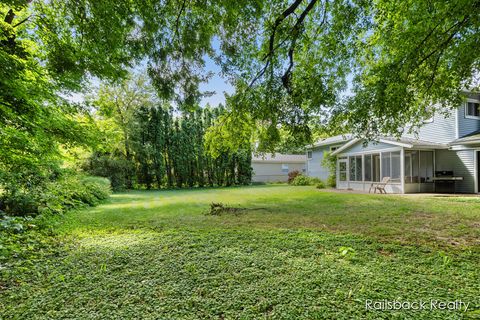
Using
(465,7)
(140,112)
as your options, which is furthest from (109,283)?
(140,112)

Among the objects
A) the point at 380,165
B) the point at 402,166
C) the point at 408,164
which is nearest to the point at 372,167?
the point at 380,165

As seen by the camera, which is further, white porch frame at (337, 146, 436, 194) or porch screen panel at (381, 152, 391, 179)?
porch screen panel at (381, 152, 391, 179)

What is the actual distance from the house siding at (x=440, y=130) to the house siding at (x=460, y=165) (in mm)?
781

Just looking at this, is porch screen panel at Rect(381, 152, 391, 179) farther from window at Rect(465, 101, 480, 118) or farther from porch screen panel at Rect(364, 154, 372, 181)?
window at Rect(465, 101, 480, 118)

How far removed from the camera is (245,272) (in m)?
2.92

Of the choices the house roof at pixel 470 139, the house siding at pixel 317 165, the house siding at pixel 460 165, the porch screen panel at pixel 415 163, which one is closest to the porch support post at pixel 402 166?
the porch screen panel at pixel 415 163

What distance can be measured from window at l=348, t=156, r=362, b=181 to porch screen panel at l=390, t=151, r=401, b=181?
2.31m

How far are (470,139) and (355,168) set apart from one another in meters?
5.82

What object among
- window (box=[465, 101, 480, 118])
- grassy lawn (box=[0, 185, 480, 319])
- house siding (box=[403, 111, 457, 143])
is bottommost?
grassy lawn (box=[0, 185, 480, 319])

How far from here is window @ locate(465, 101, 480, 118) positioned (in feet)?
42.3

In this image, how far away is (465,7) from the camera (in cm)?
430

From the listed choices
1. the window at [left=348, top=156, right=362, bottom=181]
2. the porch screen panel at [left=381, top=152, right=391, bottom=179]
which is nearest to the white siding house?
the window at [left=348, top=156, right=362, bottom=181]

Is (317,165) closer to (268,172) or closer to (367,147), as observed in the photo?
(268,172)

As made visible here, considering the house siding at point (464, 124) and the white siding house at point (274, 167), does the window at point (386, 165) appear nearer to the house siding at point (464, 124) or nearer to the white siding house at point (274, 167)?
the house siding at point (464, 124)
